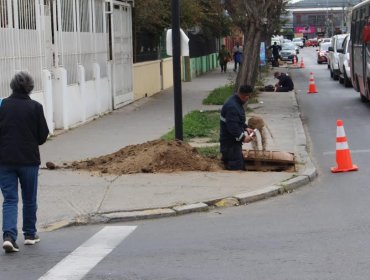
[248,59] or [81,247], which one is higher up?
[248,59]

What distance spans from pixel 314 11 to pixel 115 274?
156268 mm

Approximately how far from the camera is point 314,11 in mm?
156750

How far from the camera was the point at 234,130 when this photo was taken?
1097 centimetres

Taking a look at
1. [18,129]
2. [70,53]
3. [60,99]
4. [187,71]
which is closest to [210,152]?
[60,99]

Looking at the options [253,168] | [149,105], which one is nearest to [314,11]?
[149,105]

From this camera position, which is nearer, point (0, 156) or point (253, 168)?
point (0, 156)

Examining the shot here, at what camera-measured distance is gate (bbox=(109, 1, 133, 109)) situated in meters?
22.5

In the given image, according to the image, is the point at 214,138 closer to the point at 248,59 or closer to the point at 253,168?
the point at 253,168

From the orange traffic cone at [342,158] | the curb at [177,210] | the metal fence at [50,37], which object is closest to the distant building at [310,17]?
the metal fence at [50,37]

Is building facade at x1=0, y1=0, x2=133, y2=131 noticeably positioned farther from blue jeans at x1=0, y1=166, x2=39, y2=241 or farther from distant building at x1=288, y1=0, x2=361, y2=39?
distant building at x1=288, y1=0, x2=361, y2=39

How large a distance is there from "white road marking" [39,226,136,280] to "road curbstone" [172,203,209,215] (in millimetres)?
793

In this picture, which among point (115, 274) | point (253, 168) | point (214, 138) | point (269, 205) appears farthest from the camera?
point (214, 138)

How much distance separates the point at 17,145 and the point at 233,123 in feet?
15.2

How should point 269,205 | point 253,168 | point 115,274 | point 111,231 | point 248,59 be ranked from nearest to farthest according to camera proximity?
point 115,274, point 111,231, point 269,205, point 253,168, point 248,59
